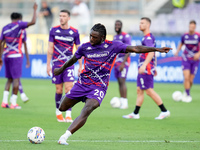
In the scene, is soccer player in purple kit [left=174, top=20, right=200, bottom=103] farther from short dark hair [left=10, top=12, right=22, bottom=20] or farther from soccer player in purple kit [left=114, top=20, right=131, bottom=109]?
short dark hair [left=10, top=12, right=22, bottom=20]

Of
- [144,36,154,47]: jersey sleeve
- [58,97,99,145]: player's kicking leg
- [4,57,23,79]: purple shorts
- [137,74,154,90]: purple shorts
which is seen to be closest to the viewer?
[58,97,99,145]: player's kicking leg

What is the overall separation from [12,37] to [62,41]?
2.95 m

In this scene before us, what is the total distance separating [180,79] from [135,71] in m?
2.33

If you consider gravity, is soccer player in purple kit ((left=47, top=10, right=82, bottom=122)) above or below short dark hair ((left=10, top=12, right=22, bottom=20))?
below

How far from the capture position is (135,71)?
23.6 m

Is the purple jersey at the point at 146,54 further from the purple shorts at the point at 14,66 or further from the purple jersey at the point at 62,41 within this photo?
the purple shorts at the point at 14,66

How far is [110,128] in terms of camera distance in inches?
378

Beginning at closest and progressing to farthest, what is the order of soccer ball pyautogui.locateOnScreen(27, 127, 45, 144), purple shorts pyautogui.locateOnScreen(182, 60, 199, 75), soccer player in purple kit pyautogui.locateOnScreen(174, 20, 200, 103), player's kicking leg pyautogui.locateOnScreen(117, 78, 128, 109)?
1. soccer ball pyautogui.locateOnScreen(27, 127, 45, 144)
2. player's kicking leg pyautogui.locateOnScreen(117, 78, 128, 109)
3. soccer player in purple kit pyautogui.locateOnScreen(174, 20, 200, 103)
4. purple shorts pyautogui.locateOnScreen(182, 60, 199, 75)

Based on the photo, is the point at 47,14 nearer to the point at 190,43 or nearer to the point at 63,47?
the point at 190,43

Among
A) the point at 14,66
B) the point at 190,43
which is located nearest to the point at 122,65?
Answer: the point at 14,66

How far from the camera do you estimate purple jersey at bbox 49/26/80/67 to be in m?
10.4

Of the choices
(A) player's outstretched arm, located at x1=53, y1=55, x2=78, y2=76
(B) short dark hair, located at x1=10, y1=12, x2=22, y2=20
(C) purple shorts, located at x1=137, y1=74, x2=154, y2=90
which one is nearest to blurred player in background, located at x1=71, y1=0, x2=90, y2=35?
(B) short dark hair, located at x1=10, y1=12, x2=22, y2=20

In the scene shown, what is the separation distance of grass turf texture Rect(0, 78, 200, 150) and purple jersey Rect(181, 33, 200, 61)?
86.2 inches

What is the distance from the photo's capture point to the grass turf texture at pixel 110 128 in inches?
297
